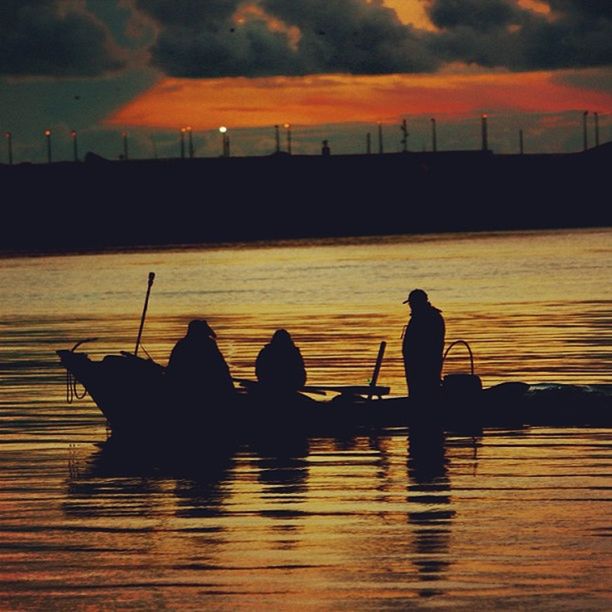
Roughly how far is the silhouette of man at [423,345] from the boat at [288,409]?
0.26 metres

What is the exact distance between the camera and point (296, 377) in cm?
2031

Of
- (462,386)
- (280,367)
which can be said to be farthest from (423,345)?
(280,367)

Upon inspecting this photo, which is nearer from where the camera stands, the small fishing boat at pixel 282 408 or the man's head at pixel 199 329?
the man's head at pixel 199 329

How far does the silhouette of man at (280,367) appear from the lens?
2012 centimetres

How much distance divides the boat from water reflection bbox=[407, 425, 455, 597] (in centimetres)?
46

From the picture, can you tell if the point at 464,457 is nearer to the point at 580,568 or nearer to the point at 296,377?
the point at 296,377

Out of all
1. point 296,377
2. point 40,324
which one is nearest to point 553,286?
point 40,324

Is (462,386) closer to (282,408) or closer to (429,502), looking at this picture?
(282,408)

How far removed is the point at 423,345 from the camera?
19.8m

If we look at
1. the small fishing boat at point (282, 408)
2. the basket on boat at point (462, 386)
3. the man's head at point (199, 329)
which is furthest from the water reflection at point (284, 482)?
the basket on boat at point (462, 386)

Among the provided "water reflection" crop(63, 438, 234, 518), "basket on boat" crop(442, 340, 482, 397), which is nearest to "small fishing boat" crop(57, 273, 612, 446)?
"basket on boat" crop(442, 340, 482, 397)

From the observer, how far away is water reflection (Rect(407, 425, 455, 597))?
37.3ft

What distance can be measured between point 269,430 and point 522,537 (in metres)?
7.90

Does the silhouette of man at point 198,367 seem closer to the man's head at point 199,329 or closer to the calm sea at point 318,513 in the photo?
the man's head at point 199,329
